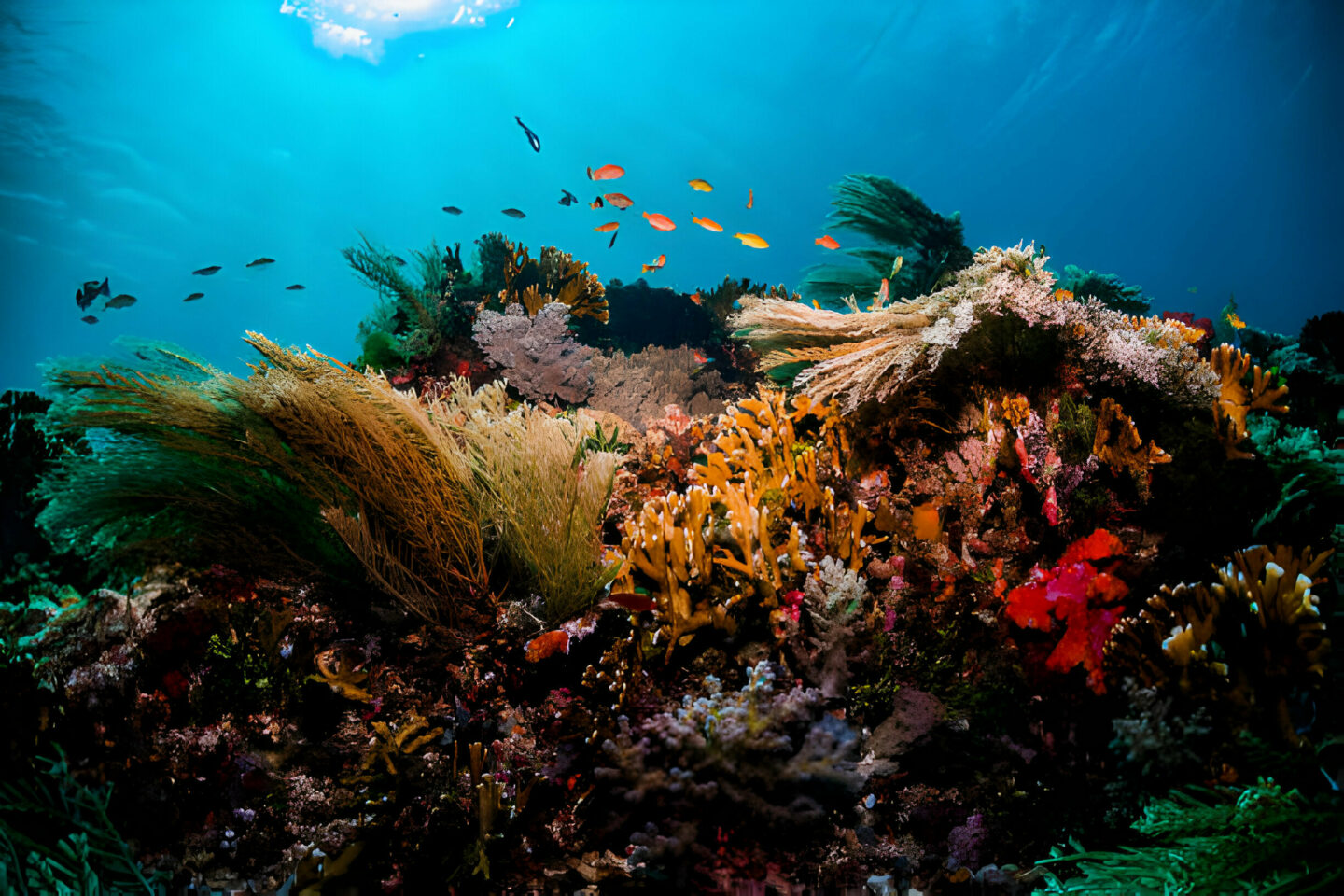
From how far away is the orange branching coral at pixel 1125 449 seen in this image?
94.9 inches

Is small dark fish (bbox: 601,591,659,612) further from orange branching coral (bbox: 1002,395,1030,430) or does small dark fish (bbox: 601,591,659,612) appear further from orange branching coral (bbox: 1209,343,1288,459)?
orange branching coral (bbox: 1209,343,1288,459)

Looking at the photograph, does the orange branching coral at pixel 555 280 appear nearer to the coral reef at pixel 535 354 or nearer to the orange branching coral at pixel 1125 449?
the coral reef at pixel 535 354

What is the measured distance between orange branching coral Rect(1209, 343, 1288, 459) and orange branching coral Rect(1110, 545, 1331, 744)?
739 millimetres

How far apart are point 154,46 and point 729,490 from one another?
75242 millimetres

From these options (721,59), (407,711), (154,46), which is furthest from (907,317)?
(721,59)

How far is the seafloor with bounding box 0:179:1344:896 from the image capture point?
1.71 meters

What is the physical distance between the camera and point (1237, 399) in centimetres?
269

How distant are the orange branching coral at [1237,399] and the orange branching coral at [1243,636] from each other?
0.74 meters

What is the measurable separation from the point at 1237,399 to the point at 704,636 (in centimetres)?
296

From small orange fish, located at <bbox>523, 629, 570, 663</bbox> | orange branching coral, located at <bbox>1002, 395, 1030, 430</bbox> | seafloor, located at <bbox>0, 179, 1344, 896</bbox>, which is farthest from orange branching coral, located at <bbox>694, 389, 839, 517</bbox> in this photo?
small orange fish, located at <bbox>523, 629, 570, 663</bbox>

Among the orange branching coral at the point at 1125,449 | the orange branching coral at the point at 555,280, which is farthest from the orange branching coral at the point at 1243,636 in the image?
the orange branching coral at the point at 555,280

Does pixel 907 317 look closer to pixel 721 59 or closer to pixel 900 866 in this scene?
pixel 900 866

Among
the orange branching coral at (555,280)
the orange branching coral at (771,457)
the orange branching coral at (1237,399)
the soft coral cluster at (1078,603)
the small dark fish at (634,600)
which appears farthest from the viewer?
the orange branching coral at (555,280)

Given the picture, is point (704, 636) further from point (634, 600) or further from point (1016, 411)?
point (1016, 411)
